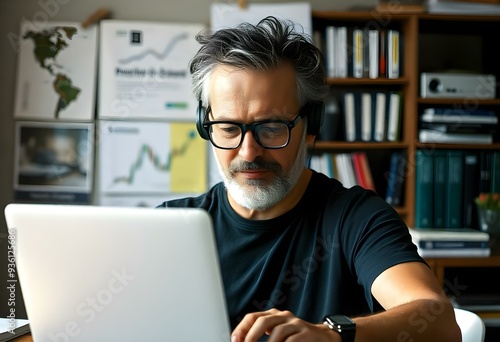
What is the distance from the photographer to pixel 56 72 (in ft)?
9.07

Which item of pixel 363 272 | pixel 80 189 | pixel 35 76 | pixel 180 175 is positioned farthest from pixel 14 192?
pixel 363 272

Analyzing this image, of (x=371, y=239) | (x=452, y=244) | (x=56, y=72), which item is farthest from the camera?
(x=56, y=72)

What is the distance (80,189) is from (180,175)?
46 cm

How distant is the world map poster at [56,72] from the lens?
2.76 m

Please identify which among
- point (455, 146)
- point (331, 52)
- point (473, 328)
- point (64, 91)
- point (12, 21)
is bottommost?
point (473, 328)

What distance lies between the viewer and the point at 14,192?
2.76m

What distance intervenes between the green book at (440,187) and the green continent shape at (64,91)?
163cm

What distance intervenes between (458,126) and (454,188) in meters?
0.27

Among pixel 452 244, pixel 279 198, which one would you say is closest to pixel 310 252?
pixel 279 198

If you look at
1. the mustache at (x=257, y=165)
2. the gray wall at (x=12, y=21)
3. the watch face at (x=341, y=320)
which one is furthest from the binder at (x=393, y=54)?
the watch face at (x=341, y=320)

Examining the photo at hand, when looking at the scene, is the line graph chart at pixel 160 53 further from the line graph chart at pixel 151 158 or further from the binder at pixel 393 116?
the binder at pixel 393 116

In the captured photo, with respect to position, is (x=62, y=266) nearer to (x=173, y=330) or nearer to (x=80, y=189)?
(x=173, y=330)

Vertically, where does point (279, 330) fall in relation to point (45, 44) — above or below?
below

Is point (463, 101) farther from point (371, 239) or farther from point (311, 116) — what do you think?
point (371, 239)
